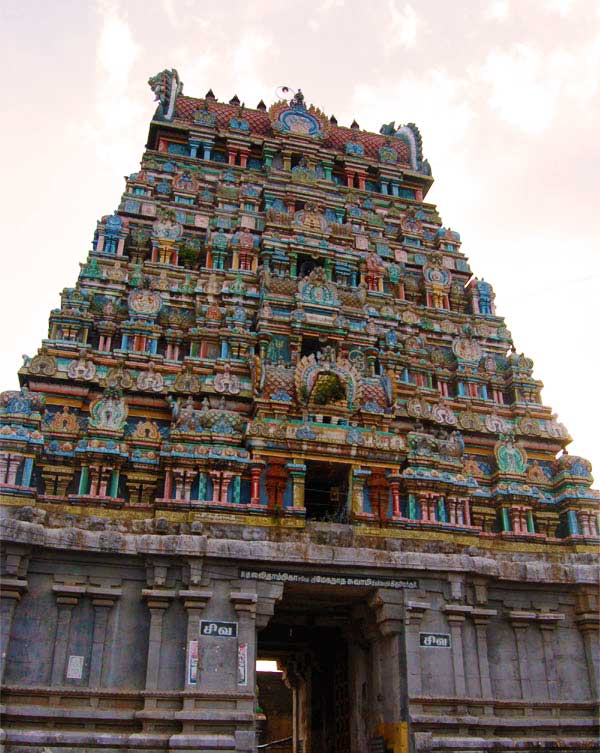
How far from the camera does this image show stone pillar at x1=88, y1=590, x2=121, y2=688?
16.4 m

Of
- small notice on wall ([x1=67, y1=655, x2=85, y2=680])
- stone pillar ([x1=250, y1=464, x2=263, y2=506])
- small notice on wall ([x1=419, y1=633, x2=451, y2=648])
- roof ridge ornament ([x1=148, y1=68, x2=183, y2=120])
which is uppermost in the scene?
roof ridge ornament ([x1=148, y1=68, x2=183, y2=120])

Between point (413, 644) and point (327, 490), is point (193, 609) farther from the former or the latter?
point (327, 490)

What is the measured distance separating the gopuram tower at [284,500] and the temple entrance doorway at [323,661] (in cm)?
14

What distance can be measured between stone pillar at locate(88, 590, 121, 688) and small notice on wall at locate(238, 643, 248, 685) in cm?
312

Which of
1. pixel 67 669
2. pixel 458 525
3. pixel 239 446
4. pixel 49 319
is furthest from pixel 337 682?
pixel 49 319

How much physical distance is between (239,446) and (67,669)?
296 inches

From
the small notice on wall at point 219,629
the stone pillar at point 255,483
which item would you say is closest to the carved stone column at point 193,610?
the small notice on wall at point 219,629

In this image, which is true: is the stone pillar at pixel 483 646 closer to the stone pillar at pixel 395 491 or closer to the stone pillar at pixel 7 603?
the stone pillar at pixel 395 491

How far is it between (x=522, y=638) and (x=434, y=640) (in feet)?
10.1

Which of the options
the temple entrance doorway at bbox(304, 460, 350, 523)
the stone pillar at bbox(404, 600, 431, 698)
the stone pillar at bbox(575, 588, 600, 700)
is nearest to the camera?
the stone pillar at bbox(404, 600, 431, 698)

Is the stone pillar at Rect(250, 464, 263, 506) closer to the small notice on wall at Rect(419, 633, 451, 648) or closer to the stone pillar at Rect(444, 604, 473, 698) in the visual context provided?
the small notice on wall at Rect(419, 633, 451, 648)

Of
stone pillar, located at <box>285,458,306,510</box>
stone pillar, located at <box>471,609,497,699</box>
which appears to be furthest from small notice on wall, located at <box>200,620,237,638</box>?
stone pillar, located at <box>471,609,497,699</box>

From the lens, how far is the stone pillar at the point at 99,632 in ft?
53.7

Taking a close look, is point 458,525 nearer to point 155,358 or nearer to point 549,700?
point 549,700
